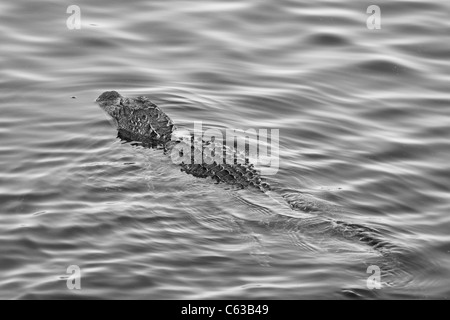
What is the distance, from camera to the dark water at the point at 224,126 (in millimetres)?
9312

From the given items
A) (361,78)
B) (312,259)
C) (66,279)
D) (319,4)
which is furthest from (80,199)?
(319,4)

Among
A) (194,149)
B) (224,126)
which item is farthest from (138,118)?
(194,149)

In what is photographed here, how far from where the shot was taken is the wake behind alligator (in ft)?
33.2

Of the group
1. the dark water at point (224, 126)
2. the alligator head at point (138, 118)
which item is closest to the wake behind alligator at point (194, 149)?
the alligator head at point (138, 118)

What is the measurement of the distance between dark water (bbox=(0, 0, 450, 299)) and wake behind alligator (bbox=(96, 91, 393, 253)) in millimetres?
183

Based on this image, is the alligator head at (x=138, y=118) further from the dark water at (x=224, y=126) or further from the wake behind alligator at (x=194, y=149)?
the dark water at (x=224, y=126)

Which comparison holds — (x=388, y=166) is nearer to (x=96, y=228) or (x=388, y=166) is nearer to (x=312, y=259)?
(x=312, y=259)

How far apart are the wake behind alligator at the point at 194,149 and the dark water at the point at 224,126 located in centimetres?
18

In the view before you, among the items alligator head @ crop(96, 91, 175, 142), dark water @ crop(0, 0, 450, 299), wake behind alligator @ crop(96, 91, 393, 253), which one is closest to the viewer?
dark water @ crop(0, 0, 450, 299)

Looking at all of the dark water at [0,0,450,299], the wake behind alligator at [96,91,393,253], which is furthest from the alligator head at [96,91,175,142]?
the dark water at [0,0,450,299]

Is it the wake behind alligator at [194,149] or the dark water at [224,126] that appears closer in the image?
the dark water at [224,126]

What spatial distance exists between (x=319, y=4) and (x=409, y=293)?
10.6m

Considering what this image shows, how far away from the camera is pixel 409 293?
899cm

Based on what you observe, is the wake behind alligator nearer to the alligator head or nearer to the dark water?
the alligator head
